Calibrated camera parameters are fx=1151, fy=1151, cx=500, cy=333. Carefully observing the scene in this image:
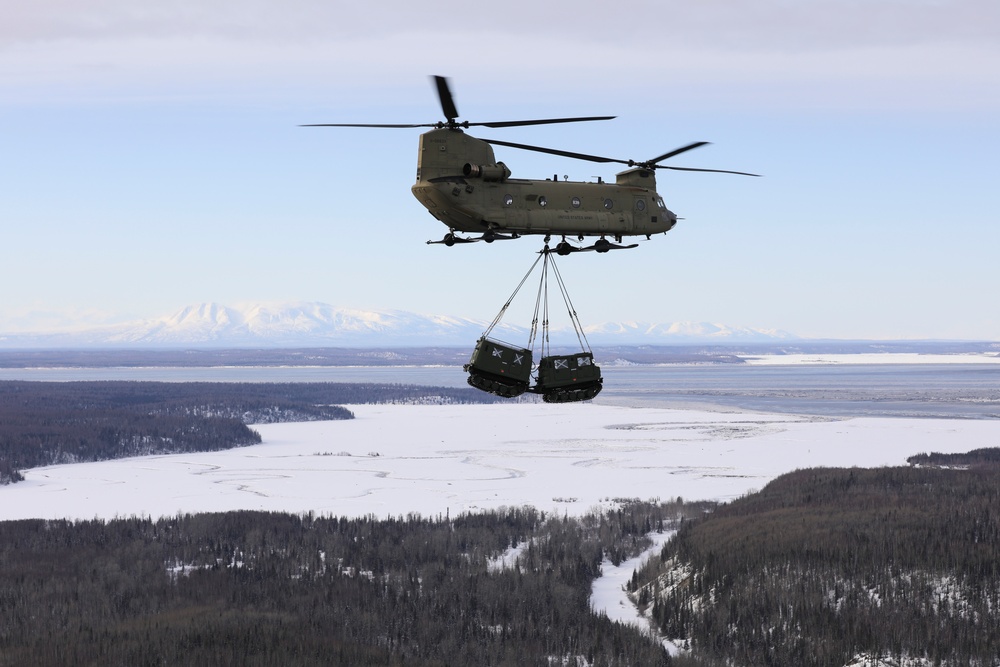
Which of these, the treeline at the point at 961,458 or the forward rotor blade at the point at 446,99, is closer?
the forward rotor blade at the point at 446,99

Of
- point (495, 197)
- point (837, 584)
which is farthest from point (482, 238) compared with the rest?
point (837, 584)

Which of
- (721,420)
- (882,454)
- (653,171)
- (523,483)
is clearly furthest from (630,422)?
(653,171)

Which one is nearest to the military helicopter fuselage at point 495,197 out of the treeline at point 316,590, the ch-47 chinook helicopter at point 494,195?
the ch-47 chinook helicopter at point 494,195

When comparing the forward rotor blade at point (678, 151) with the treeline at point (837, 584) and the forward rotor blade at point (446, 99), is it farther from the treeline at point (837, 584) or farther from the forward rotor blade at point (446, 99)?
the treeline at point (837, 584)

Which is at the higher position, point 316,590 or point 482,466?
point 482,466

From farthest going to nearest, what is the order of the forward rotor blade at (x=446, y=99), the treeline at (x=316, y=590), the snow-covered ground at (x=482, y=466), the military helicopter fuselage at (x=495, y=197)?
the snow-covered ground at (x=482, y=466) < the treeline at (x=316, y=590) < the military helicopter fuselage at (x=495, y=197) < the forward rotor blade at (x=446, y=99)

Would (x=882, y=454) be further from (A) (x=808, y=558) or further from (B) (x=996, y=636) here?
(B) (x=996, y=636)

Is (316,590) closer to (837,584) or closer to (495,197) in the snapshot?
(837,584)
